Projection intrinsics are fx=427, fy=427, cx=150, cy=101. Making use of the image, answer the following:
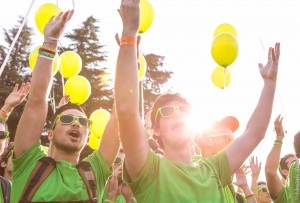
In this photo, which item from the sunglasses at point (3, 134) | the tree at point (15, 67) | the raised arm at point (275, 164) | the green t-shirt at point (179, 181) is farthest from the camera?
the tree at point (15, 67)

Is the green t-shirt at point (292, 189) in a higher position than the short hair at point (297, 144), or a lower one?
lower

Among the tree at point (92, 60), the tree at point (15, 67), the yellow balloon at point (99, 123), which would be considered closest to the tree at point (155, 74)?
the tree at point (92, 60)

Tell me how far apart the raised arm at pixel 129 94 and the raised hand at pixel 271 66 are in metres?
0.94

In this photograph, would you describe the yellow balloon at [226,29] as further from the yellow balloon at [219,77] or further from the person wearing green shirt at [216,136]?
the person wearing green shirt at [216,136]

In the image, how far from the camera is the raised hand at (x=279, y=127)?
3949mm

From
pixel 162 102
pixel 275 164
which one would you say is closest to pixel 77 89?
pixel 275 164

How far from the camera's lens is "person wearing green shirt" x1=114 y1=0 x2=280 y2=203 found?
1.99 metres

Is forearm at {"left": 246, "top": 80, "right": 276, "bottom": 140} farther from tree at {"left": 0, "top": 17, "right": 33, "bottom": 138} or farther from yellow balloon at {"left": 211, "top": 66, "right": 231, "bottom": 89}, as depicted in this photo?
tree at {"left": 0, "top": 17, "right": 33, "bottom": 138}

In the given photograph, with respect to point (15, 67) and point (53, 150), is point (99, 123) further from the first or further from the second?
point (15, 67)

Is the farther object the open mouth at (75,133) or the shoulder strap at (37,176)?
the open mouth at (75,133)

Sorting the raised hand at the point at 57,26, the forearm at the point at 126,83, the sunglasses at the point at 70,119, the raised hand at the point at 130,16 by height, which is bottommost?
the sunglasses at the point at 70,119

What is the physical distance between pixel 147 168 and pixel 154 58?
90.9ft

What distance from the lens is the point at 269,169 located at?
3932 mm

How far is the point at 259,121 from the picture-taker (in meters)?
2.50
